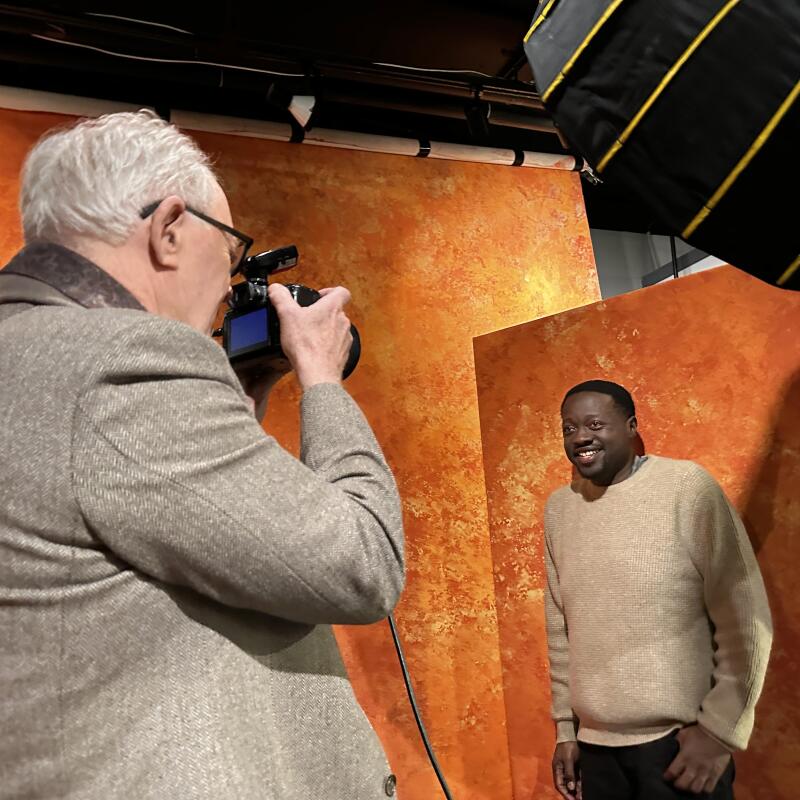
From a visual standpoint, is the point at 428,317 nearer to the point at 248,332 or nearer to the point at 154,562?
the point at 248,332

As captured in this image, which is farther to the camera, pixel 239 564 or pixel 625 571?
pixel 625 571

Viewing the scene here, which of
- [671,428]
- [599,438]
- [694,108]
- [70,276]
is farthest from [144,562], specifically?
[671,428]

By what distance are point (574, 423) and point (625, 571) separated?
411 millimetres

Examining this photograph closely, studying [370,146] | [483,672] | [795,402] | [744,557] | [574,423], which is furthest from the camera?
[370,146]

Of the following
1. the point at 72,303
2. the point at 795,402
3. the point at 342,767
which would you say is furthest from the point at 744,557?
the point at 72,303

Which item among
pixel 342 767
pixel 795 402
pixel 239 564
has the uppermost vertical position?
pixel 239 564

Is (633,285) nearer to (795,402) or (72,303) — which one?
(795,402)

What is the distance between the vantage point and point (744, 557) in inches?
65.6

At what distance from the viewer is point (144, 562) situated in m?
0.63

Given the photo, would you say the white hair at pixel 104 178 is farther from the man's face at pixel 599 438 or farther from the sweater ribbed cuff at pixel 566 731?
the sweater ribbed cuff at pixel 566 731

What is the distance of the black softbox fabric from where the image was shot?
0.60m

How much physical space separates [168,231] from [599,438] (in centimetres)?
140

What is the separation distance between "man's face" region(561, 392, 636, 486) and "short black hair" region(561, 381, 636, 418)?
1 cm

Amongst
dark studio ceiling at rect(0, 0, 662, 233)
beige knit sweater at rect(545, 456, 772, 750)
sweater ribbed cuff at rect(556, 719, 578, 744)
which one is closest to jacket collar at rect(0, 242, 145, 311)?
beige knit sweater at rect(545, 456, 772, 750)
